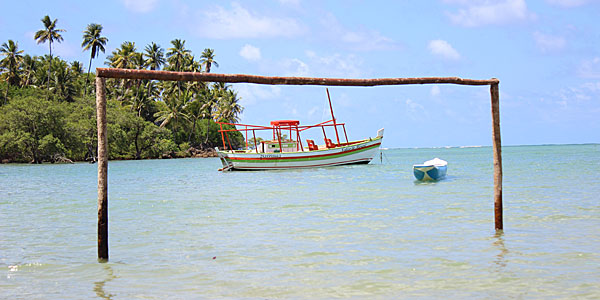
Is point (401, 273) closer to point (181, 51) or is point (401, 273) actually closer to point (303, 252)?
point (303, 252)

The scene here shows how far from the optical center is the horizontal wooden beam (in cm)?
666

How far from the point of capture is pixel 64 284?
6.38 m

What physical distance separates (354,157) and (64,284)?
112 ft

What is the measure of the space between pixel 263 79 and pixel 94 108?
186 ft

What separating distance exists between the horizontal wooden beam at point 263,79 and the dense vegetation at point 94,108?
161 ft

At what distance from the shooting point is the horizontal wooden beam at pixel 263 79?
21.8 ft

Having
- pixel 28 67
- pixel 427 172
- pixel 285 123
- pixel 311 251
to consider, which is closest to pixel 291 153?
pixel 285 123

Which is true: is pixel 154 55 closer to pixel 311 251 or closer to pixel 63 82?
pixel 63 82

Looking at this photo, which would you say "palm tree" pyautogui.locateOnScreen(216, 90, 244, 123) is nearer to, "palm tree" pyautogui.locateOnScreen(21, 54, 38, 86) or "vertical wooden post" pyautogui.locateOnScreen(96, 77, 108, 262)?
"palm tree" pyautogui.locateOnScreen(21, 54, 38, 86)

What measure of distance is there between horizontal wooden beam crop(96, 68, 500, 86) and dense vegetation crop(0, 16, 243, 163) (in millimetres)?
49090

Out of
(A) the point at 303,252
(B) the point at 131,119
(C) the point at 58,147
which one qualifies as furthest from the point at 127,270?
(B) the point at 131,119

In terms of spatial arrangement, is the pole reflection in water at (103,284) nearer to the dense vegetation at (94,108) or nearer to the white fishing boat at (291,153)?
the white fishing boat at (291,153)

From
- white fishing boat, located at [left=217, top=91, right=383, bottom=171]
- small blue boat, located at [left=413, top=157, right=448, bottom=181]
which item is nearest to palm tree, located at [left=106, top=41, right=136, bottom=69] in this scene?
white fishing boat, located at [left=217, top=91, right=383, bottom=171]

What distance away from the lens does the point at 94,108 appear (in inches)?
2335
